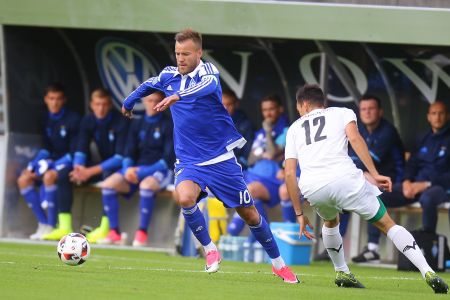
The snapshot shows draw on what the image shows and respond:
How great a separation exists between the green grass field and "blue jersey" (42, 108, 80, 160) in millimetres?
3286

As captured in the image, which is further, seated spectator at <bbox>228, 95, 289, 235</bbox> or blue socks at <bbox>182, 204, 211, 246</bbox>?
seated spectator at <bbox>228, 95, 289, 235</bbox>

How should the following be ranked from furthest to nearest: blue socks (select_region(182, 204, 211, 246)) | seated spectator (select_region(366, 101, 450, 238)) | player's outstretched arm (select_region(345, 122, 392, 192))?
1. seated spectator (select_region(366, 101, 450, 238))
2. blue socks (select_region(182, 204, 211, 246))
3. player's outstretched arm (select_region(345, 122, 392, 192))

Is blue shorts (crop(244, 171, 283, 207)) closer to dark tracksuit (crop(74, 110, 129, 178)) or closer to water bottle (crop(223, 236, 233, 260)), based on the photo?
water bottle (crop(223, 236, 233, 260))

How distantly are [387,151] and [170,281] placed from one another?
5.61 m

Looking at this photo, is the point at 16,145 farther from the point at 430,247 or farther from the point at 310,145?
the point at 310,145

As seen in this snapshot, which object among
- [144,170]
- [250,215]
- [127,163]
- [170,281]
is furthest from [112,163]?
[170,281]

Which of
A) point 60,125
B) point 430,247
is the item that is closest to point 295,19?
point 430,247

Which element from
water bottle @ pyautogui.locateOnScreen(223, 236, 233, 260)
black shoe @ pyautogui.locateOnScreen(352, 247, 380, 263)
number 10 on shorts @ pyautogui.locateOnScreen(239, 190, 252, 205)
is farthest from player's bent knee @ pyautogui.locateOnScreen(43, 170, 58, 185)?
number 10 on shorts @ pyautogui.locateOnScreen(239, 190, 252, 205)

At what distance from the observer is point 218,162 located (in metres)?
9.73

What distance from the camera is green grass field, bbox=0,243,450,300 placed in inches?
310

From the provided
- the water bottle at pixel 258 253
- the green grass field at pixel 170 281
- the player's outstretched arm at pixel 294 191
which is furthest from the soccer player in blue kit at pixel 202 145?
the water bottle at pixel 258 253

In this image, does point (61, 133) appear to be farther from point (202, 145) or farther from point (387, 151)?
point (202, 145)

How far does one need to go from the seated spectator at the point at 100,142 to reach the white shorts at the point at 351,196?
705 centimetres

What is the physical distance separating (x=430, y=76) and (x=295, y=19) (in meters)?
2.25
